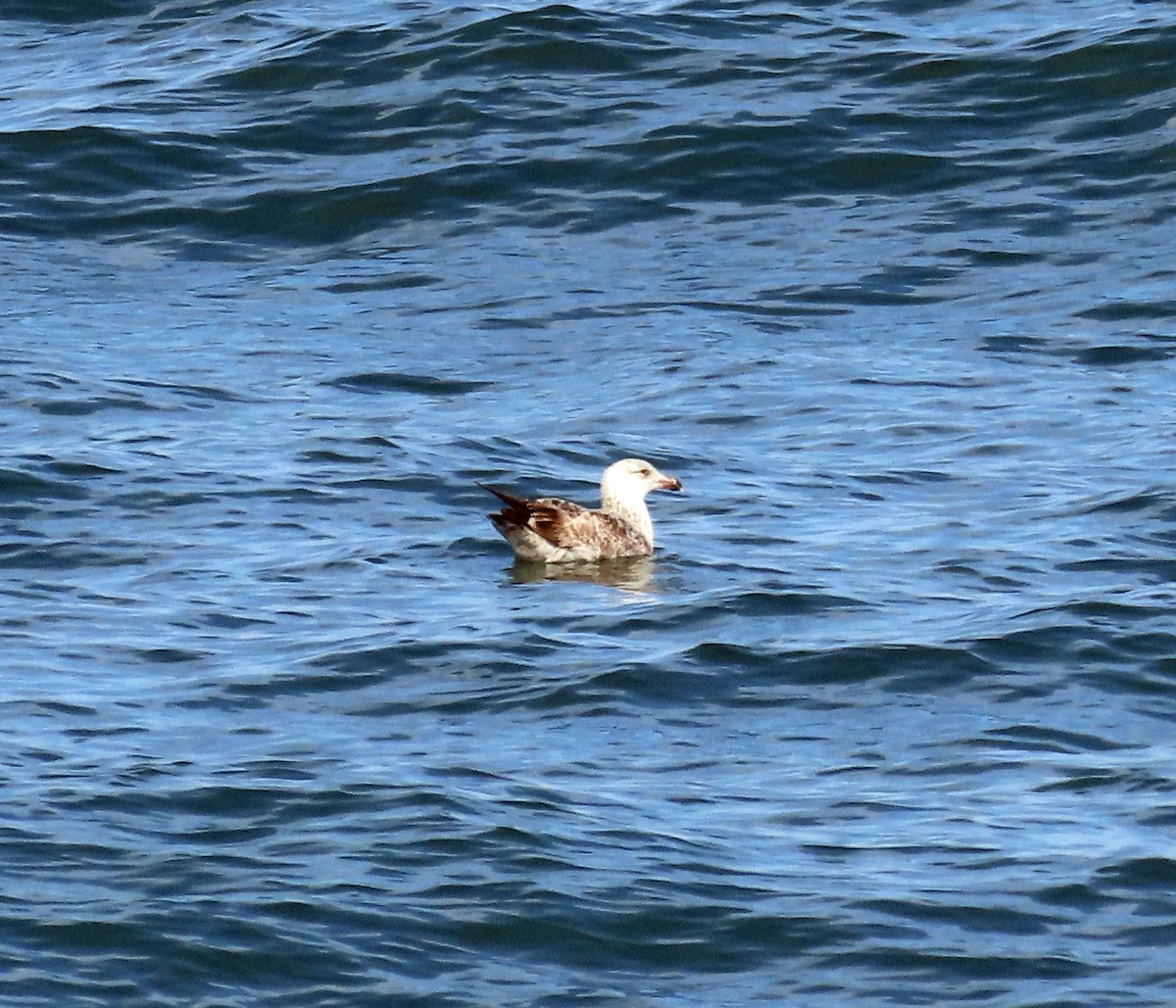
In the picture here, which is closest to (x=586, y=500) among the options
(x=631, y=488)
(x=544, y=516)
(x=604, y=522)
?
(x=604, y=522)

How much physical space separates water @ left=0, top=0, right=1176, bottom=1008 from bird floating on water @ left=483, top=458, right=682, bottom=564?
0.20 meters

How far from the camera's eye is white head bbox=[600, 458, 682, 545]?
13.6m

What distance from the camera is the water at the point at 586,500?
841 centimetres

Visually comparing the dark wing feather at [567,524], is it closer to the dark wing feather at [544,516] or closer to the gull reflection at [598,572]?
the dark wing feather at [544,516]

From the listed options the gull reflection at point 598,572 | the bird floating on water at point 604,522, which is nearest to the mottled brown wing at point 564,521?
the bird floating on water at point 604,522

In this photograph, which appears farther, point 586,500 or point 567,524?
point 586,500

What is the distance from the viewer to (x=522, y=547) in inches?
526

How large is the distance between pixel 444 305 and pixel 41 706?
7.37m

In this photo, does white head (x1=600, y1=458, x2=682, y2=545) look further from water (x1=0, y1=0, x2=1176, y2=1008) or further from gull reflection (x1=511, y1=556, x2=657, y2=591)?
water (x1=0, y1=0, x2=1176, y2=1008)

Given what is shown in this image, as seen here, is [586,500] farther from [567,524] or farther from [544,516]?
[544,516]

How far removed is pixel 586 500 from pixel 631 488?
0.97m

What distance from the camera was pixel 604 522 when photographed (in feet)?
45.1

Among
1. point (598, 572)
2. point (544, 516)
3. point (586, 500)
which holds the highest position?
point (544, 516)

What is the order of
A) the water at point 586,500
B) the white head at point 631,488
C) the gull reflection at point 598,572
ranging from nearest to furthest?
the water at point 586,500
the gull reflection at point 598,572
the white head at point 631,488
